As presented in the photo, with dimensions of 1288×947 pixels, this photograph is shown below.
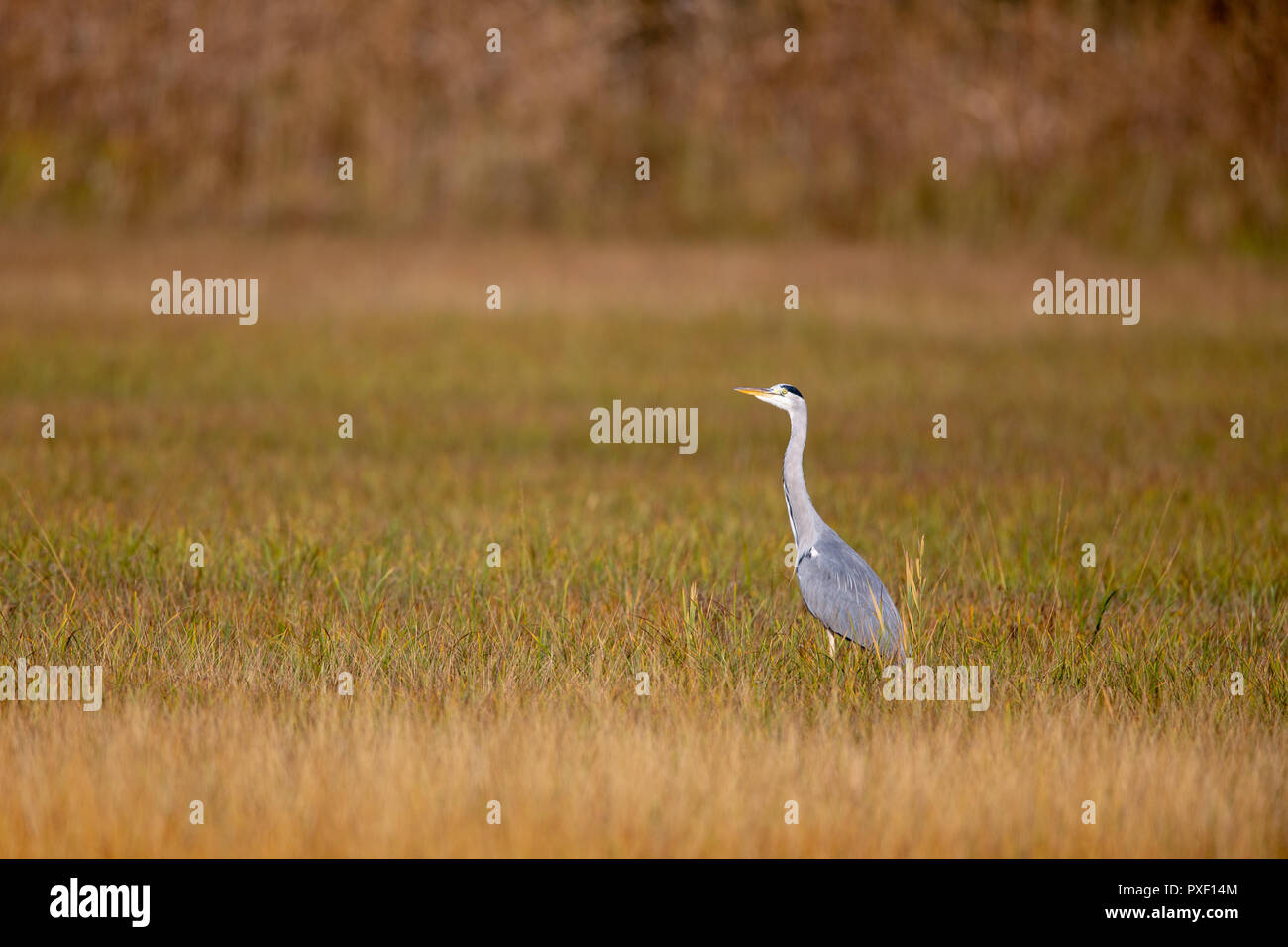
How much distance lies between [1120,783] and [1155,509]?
581cm

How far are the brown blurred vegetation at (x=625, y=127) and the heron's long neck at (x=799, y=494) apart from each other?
16.6m

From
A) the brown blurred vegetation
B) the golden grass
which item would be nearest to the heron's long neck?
the golden grass

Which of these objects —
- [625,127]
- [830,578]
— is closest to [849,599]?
[830,578]

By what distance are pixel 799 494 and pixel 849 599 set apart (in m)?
0.55

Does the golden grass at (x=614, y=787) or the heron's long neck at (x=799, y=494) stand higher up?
the heron's long neck at (x=799, y=494)

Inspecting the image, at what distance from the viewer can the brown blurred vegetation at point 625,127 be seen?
75.6ft

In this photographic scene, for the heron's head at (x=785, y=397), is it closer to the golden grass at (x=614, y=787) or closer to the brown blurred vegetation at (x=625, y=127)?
the golden grass at (x=614, y=787)

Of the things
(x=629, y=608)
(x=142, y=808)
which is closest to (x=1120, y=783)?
(x=629, y=608)

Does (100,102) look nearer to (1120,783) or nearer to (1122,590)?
(1122,590)

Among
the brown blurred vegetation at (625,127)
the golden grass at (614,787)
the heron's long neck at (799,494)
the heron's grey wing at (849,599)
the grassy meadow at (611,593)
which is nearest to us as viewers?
the golden grass at (614,787)

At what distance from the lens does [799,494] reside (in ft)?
22.6

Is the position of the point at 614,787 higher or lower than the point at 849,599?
lower

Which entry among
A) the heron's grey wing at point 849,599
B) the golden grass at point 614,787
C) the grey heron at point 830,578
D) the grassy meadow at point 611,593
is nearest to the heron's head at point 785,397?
the grey heron at point 830,578

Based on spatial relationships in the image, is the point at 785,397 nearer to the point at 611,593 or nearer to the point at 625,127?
the point at 611,593
